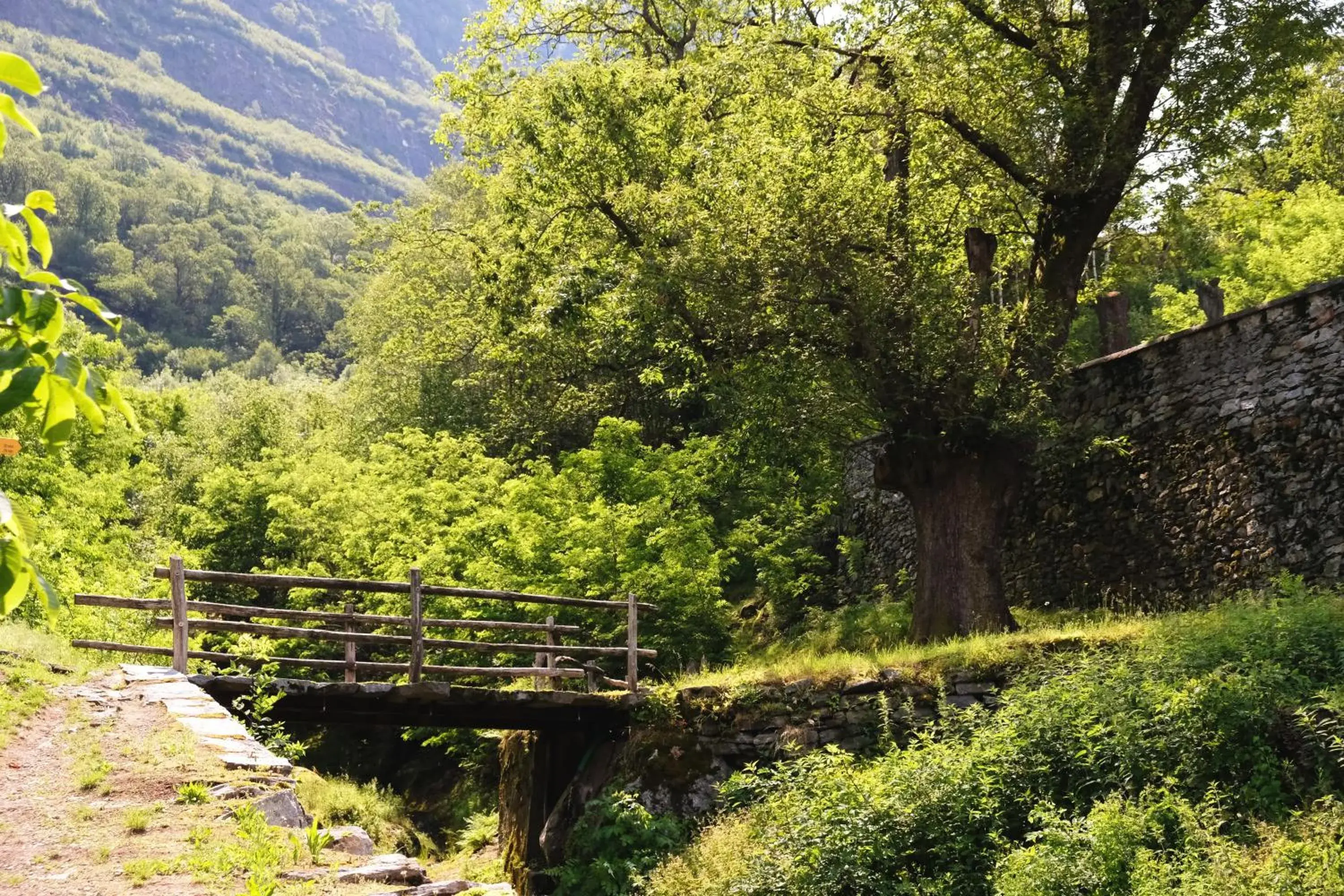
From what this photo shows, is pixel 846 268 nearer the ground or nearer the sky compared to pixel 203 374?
nearer the ground

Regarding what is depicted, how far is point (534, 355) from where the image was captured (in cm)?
2264

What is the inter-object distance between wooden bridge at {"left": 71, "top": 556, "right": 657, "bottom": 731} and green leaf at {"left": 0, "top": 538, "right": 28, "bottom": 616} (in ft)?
33.2

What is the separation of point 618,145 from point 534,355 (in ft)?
14.3

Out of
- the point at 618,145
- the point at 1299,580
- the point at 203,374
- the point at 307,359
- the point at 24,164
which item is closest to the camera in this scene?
the point at 1299,580

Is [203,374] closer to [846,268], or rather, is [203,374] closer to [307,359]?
[307,359]

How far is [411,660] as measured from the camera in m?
13.1

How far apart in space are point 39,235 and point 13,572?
590 mm

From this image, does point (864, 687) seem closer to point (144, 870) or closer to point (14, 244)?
point (144, 870)

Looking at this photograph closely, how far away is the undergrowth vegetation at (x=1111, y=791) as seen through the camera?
8.70 meters

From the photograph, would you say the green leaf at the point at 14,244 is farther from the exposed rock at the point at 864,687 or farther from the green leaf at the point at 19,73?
the exposed rock at the point at 864,687

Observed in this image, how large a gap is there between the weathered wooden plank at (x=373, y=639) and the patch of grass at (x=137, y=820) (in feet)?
17.1

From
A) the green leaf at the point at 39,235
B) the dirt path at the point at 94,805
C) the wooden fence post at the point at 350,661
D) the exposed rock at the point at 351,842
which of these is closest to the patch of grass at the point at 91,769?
the dirt path at the point at 94,805

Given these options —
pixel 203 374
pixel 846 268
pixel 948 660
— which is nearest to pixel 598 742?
pixel 948 660

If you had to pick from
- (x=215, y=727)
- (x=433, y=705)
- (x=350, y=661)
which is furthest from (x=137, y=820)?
(x=433, y=705)
